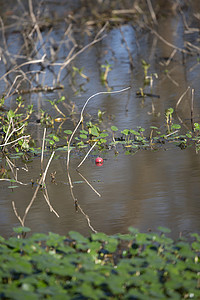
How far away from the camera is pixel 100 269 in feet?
8.87

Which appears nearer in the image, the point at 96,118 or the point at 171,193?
the point at 171,193

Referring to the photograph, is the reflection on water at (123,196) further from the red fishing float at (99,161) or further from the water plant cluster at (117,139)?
the water plant cluster at (117,139)

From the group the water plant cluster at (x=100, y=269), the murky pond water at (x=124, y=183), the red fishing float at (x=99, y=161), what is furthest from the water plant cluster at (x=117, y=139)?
the water plant cluster at (x=100, y=269)

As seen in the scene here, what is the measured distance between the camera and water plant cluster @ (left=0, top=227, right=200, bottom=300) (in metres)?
2.51

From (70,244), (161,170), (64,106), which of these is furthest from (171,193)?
(64,106)

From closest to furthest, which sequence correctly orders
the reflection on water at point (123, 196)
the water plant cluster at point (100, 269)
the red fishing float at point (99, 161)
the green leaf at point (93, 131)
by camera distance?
the water plant cluster at point (100, 269)
the reflection on water at point (123, 196)
the red fishing float at point (99, 161)
the green leaf at point (93, 131)

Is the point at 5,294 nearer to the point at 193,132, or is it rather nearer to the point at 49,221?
the point at 49,221

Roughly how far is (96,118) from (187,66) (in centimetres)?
253

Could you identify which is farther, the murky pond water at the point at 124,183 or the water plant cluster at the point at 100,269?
the murky pond water at the point at 124,183

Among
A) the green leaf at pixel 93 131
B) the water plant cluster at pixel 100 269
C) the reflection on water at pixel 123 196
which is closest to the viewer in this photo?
the water plant cluster at pixel 100 269

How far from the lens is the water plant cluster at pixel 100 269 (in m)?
2.51

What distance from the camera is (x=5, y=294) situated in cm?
247

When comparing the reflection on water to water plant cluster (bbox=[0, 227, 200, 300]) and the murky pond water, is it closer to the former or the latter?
the murky pond water

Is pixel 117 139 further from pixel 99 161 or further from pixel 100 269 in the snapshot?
pixel 100 269
